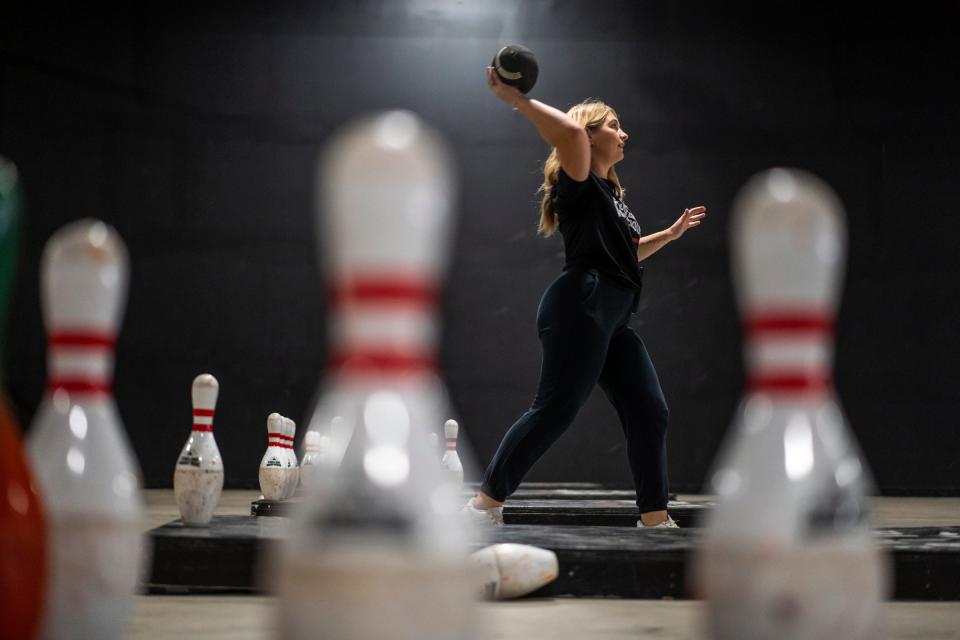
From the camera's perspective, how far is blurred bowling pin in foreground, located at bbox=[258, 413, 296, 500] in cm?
426

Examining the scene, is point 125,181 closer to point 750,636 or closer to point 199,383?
point 199,383

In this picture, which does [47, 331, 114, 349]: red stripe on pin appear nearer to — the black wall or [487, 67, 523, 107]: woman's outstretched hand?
[487, 67, 523, 107]: woman's outstretched hand

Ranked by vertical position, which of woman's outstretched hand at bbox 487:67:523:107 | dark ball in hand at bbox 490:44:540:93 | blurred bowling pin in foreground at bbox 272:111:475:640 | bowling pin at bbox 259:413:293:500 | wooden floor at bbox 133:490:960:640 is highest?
dark ball in hand at bbox 490:44:540:93

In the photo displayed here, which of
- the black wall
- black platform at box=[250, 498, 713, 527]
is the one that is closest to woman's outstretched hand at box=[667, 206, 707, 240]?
black platform at box=[250, 498, 713, 527]

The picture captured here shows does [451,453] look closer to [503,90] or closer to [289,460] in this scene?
[289,460]

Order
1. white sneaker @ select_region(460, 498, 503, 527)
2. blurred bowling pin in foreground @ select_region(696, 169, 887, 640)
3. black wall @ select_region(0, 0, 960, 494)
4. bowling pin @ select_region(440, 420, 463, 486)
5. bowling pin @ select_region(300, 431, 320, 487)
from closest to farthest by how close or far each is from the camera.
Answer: blurred bowling pin in foreground @ select_region(696, 169, 887, 640) → white sneaker @ select_region(460, 498, 503, 527) → bowling pin @ select_region(300, 431, 320, 487) → bowling pin @ select_region(440, 420, 463, 486) → black wall @ select_region(0, 0, 960, 494)

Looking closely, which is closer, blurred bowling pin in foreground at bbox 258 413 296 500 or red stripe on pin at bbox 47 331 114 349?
red stripe on pin at bbox 47 331 114 349

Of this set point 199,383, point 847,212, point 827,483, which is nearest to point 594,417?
point 847,212

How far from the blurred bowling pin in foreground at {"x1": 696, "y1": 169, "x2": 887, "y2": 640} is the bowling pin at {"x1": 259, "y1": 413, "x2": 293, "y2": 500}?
343 cm

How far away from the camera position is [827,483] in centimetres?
91

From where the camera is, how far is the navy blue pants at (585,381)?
2.81m

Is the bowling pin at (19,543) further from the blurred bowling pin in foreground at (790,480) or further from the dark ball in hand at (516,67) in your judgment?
the dark ball in hand at (516,67)

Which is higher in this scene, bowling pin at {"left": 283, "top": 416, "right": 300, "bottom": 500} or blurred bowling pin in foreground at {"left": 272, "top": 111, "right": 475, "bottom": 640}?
bowling pin at {"left": 283, "top": 416, "right": 300, "bottom": 500}

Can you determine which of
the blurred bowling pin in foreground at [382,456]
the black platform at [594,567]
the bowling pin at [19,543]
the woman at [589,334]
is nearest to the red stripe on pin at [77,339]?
the bowling pin at [19,543]
